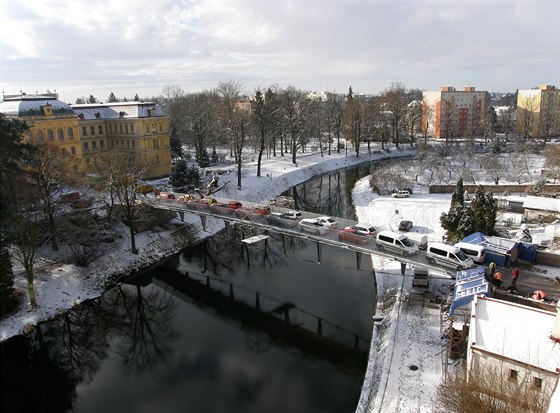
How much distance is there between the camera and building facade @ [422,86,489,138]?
103 meters

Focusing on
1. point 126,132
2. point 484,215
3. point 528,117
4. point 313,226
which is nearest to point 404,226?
point 484,215

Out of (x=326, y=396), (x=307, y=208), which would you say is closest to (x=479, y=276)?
(x=326, y=396)

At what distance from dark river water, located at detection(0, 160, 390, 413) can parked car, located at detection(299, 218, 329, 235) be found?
350 cm

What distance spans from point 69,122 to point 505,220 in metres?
44.3

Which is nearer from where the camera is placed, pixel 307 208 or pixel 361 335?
pixel 361 335

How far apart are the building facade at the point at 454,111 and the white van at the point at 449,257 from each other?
76.9 m

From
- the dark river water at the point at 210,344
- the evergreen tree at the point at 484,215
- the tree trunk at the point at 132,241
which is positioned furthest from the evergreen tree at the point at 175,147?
the evergreen tree at the point at 484,215

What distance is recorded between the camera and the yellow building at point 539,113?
302ft

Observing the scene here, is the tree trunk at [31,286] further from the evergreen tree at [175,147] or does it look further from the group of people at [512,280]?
the evergreen tree at [175,147]

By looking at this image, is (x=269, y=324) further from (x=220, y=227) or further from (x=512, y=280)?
(x=220, y=227)

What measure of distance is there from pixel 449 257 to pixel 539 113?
3553 inches

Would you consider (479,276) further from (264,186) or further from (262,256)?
(264,186)

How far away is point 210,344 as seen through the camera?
25.1 meters

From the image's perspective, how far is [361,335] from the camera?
2514cm
